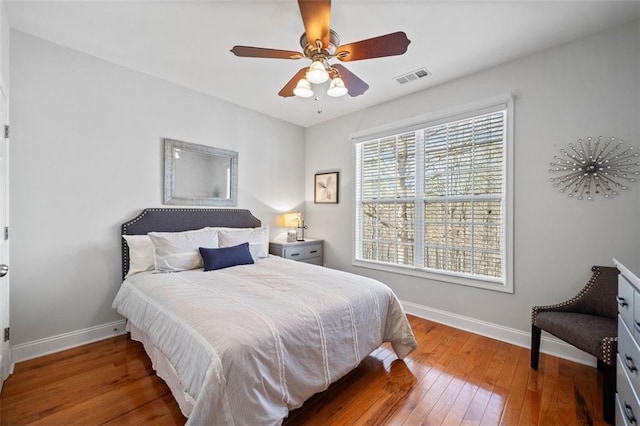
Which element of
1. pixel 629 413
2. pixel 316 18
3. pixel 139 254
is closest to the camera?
pixel 629 413

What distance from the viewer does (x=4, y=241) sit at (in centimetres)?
196

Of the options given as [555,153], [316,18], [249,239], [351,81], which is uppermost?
[316,18]

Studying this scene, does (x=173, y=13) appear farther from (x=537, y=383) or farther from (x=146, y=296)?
(x=537, y=383)

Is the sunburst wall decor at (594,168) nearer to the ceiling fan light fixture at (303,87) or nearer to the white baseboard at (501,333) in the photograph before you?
the white baseboard at (501,333)

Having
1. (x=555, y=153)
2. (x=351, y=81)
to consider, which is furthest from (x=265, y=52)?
(x=555, y=153)

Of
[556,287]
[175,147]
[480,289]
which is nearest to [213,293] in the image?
[175,147]

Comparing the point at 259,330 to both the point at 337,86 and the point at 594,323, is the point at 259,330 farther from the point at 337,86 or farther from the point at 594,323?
the point at 594,323

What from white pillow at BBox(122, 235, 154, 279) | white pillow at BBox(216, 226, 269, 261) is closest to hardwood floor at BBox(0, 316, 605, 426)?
white pillow at BBox(122, 235, 154, 279)

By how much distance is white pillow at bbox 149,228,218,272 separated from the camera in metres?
2.57

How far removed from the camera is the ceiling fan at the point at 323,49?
1.61m

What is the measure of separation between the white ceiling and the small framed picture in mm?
1612

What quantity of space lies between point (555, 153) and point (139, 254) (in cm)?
391

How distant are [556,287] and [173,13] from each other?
384 centimetres

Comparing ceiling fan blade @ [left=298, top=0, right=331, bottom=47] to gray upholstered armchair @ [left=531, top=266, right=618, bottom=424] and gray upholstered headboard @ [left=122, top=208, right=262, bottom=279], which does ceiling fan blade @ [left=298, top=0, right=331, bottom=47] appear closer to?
gray upholstered headboard @ [left=122, top=208, right=262, bottom=279]
